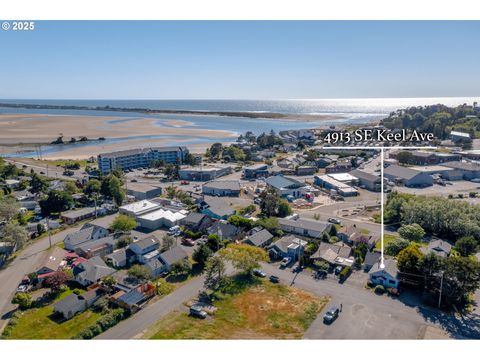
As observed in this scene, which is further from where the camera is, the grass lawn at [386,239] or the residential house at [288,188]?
the residential house at [288,188]

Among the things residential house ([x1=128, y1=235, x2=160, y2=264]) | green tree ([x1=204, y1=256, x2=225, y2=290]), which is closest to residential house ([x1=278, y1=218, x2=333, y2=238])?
green tree ([x1=204, y1=256, x2=225, y2=290])

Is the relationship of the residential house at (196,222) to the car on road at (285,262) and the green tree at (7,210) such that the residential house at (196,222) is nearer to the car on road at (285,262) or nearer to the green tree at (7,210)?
the car on road at (285,262)

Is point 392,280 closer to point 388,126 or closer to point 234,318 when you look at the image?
point 234,318

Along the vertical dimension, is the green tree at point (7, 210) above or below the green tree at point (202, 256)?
above

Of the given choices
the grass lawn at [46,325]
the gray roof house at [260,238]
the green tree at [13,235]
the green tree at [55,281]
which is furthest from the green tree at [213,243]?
the green tree at [13,235]

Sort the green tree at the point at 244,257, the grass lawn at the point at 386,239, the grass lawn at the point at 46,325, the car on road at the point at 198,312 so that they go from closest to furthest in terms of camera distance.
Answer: the grass lawn at the point at 46,325
the car on road at the point at 198,312
the green tree at the point at 244,257
the grass lawn at the point at 386,239

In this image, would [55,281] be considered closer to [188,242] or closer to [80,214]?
[188,242]

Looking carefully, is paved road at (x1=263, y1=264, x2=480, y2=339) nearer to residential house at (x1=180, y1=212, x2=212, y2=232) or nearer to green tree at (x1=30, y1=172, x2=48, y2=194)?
residential house at (x1=180, y1=212, x2=212, y2=232)

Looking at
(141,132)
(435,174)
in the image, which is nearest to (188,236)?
(435,174)
